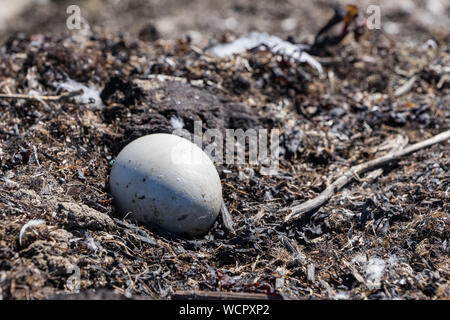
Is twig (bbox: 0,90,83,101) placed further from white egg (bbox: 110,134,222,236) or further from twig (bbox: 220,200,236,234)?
twig (bbox: 220,200,236,234)

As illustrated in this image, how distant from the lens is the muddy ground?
312 cm

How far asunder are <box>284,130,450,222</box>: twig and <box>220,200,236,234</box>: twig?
0.44 metres

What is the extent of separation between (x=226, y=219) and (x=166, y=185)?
664mm

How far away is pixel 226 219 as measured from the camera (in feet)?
12.3

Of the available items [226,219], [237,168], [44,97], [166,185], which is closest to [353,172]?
[237,168]

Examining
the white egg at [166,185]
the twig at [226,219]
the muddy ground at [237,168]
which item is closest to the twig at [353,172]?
the muddy ground at [237,168]

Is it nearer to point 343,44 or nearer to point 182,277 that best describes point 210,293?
point 182,277

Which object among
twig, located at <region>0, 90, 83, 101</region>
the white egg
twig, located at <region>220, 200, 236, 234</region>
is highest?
twig, located at <region>0, 90, 83, 101</region>

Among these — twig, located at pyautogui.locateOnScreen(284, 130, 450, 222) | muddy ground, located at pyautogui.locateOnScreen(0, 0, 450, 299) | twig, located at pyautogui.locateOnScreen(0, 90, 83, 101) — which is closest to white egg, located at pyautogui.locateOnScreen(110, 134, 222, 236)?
muddy ground, located at pyautogui.locateOnScreen(0, 0, 450, 299)

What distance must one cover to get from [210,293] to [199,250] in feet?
1.73

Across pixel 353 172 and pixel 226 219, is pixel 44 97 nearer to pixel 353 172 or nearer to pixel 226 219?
pixel 226 219

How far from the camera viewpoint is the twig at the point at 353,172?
151 inches

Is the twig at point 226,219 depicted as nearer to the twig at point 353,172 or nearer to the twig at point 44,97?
the twig at point 353,172

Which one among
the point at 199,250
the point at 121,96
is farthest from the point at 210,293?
the point at 121,96
